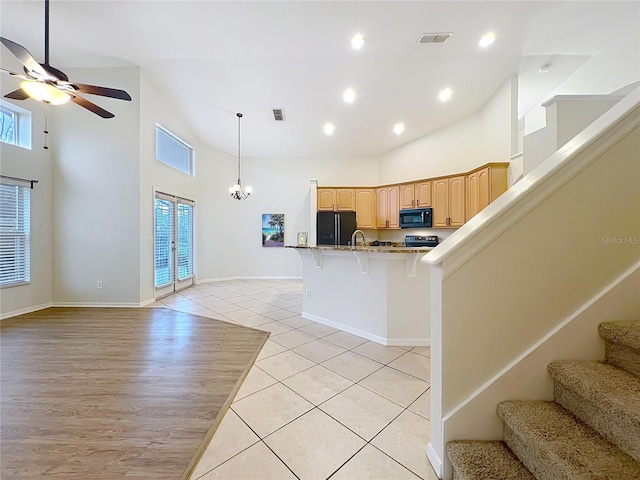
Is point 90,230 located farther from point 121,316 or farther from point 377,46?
point 377,46

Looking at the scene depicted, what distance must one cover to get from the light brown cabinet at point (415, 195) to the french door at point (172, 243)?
5.24 metres

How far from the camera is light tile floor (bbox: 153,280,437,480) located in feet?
4.32

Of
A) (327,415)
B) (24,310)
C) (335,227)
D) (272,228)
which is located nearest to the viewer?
(327,415)

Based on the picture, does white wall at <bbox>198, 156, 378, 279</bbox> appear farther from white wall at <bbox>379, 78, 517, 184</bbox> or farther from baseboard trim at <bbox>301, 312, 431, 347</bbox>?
baseboard trim at <bbox>301, 312, 431, 347</bbox>

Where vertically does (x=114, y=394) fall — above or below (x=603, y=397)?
below

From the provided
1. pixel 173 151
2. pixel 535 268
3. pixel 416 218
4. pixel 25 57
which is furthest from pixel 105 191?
pixel 416 218

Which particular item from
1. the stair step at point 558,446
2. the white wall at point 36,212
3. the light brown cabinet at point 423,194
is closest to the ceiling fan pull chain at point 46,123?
the white wall at point 36,212

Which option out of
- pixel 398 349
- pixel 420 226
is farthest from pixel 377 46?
pixel 398 349

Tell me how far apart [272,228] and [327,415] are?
601 cm

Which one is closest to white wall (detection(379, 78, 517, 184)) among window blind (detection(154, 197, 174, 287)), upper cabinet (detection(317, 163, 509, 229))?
upper cabinet (detection(317, 163, 509, 229))

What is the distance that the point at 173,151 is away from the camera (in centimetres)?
574

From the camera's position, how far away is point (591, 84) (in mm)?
4062

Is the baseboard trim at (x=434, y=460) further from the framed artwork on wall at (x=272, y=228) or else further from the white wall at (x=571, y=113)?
the framed artwork on wall at (x=272, y=228)

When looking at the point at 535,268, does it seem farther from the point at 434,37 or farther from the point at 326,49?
the point at 326,49
